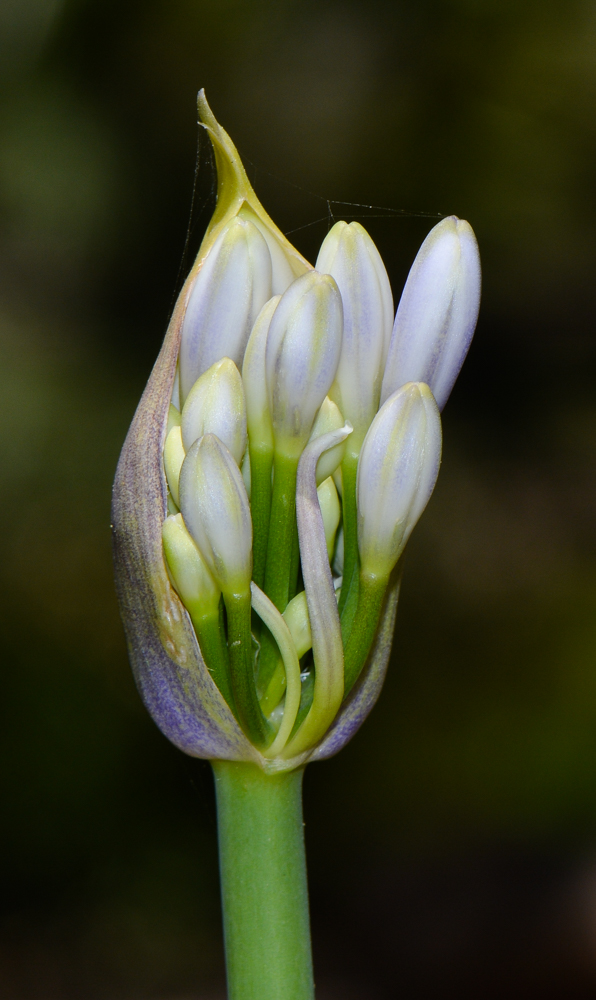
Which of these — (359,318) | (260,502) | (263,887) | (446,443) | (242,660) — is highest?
(446,443)

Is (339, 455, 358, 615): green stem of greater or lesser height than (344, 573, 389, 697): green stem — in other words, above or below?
above

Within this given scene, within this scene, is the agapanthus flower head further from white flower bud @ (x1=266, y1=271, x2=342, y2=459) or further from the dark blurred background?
the dark blurred background

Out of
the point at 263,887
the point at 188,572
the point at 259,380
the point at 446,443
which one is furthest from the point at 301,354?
the point at 446,443

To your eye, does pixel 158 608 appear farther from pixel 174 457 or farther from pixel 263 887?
pixel 263 887

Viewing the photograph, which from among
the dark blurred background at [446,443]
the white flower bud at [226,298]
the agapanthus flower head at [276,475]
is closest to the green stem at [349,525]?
the agapanthus flower head at [276,475]

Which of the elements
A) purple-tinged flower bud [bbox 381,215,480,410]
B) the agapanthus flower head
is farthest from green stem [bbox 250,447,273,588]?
purple-tinged flower bud [bbox 381,215,480,410]

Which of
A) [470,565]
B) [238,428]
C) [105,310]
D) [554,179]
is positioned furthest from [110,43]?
[238,428]

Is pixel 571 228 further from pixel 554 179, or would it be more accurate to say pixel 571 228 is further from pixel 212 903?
pixel 212 903
